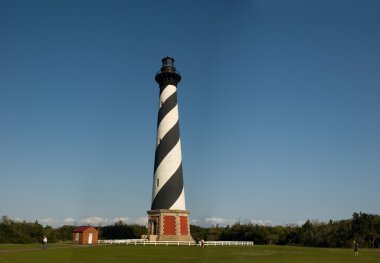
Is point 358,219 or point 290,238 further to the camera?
point 290,238

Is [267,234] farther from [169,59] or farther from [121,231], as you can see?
[169,59]

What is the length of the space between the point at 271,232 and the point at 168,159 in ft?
74.3

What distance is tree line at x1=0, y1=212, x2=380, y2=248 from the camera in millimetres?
40406

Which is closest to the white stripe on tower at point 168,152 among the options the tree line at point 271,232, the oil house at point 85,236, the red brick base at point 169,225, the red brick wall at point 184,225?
the red brick base at point 169,225

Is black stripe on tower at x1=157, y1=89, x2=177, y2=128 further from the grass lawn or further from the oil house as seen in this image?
the grass lawn

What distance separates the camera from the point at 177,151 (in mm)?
36812

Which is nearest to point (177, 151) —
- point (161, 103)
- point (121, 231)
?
point (161, 103)

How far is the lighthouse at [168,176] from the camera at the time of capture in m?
34.2

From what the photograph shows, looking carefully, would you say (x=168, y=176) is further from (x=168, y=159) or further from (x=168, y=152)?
(x=168, y=152)

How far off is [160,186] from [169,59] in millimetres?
13939

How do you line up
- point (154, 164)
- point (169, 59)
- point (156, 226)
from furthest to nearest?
point (169, 59) < point (154, 164) < point (156, 226)

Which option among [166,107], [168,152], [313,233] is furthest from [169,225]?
[313,233]

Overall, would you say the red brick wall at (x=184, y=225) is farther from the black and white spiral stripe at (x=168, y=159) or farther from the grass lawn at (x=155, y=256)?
the grass lawn at (x=155, y=256)

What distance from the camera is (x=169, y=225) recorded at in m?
34.2
